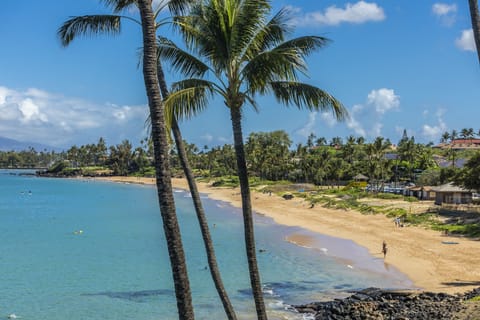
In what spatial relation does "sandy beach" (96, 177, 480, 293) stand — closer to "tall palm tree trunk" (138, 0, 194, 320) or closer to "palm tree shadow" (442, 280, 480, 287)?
"palm tree shadow" (442, 280, 480, 287)

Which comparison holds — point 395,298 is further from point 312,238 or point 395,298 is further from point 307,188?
point 307,188

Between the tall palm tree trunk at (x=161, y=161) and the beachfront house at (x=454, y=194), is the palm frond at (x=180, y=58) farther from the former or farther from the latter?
the beachfront house at (x=454, y=194)

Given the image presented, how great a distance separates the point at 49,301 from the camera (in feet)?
80.0

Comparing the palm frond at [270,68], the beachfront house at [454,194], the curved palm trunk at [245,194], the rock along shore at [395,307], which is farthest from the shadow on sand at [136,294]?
the beachfront house at [454,194]

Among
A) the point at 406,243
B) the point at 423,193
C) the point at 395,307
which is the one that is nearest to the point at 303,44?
the point at 395,307

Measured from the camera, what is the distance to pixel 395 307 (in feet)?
61.9

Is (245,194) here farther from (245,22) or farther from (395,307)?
(395,307)

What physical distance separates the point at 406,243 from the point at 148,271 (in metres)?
18.6

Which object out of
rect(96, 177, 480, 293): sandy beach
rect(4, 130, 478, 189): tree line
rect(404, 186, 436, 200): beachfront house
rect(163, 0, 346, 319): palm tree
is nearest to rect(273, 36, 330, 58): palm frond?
rect(163, 0, 346, 319): palm tree

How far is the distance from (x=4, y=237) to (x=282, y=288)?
32.3 metres

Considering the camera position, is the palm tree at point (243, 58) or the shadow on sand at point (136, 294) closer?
the palm tree at point (243, 58)

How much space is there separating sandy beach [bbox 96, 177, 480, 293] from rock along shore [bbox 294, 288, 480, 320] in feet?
10.9

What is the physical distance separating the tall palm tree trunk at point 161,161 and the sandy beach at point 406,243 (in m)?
19.5

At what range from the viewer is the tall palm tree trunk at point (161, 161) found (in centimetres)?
644
